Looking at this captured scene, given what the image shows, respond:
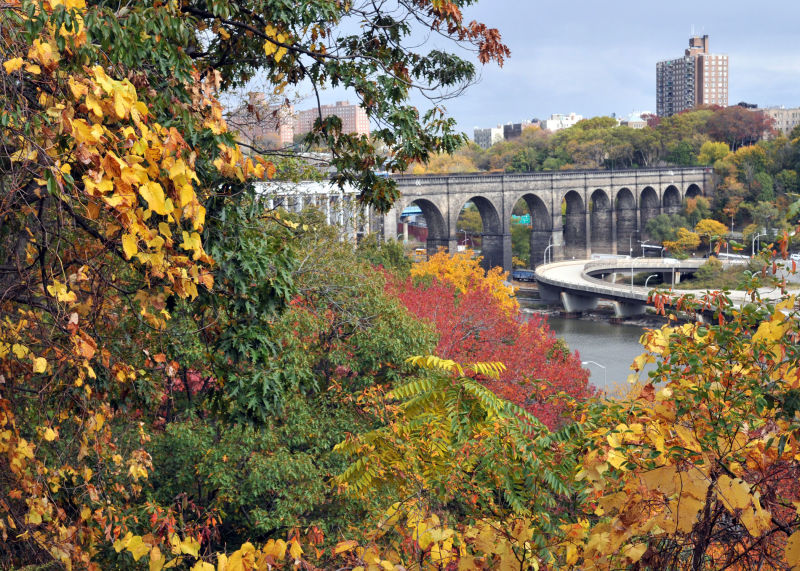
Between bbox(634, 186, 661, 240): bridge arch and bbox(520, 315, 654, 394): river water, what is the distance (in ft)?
139

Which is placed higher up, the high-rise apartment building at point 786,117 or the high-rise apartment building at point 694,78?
the high-rise apartment building at point 694,78

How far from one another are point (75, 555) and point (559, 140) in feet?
357

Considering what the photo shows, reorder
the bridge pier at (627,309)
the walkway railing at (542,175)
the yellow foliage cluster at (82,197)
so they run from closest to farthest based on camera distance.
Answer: the yellow foliage cluster at (82,197)
the bridge pier at (627,309)
the walkway railing at (542,175)

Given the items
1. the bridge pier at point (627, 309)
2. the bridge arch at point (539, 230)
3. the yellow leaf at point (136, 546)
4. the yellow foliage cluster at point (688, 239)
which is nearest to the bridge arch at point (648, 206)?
the yellow foliage cluster at point (688, 239)

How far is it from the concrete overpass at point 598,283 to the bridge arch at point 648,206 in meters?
23.2

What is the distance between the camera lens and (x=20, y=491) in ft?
16.8

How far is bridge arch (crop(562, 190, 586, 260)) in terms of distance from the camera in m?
82.9

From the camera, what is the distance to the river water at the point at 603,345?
36.3 metres

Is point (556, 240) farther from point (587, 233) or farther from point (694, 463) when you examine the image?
point (694, 463)

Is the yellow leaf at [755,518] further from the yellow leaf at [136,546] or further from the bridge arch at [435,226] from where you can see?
the bridge arch at [435,226]

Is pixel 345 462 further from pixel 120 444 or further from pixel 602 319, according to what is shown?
pixel 602 319

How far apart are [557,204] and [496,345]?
2212 inches

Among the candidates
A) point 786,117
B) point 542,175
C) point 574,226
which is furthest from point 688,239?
point 786,117

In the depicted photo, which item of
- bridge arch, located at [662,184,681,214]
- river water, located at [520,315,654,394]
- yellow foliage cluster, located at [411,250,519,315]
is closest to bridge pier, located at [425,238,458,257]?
river water, located at [520,315,654,394]
